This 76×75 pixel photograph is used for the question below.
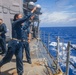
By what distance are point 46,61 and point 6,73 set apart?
1914 millimetres

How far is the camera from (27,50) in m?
6.67

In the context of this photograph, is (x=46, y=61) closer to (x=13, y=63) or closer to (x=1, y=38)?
(x=13, y=63)

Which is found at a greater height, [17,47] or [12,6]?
[12,6]

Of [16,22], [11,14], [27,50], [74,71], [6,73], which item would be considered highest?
[11,14]

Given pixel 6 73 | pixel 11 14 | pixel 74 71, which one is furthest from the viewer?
pixel 74 71

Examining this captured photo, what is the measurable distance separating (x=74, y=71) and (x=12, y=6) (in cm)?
698

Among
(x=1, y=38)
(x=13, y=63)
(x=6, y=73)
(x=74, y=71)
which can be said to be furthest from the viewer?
(x=74, y=71)

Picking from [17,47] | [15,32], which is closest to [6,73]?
[17,47]

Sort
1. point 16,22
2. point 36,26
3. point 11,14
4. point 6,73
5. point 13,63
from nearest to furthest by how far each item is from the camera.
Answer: point 16,22 → point 6,73 → point 13,63 → point 11,14 → point 36,26

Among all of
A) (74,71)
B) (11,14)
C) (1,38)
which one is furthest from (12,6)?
(74,71)

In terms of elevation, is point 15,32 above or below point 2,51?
above

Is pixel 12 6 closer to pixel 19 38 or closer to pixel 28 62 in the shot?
pixel 28 62

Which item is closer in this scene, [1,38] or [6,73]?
[6,73]

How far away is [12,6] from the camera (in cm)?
1173
